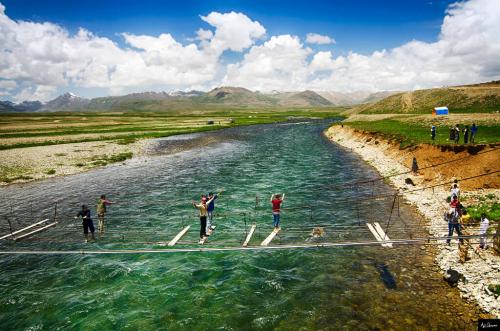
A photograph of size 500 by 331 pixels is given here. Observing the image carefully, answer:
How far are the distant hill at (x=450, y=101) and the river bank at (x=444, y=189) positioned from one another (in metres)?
78.9

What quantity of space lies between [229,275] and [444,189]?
25515 mm

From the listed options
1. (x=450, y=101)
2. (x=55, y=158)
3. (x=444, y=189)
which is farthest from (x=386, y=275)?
(x=450, y=101)

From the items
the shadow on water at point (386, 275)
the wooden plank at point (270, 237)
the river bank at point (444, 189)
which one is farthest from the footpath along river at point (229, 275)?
the river bank at point (444, 189)

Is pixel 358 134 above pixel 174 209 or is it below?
above

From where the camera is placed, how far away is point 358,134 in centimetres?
A: 8175

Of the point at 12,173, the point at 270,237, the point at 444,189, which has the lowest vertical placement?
the point at 270,237

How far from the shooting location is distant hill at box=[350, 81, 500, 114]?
120 meters

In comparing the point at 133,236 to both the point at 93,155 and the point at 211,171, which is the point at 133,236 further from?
the point at 93,155

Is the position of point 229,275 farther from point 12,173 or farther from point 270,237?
point 12,173

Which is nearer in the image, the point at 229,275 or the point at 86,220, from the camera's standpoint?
the point at 229,275

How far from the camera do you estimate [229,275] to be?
68.8ft

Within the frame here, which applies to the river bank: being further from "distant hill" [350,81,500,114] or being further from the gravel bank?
"distant hill" [350,81,500,114]

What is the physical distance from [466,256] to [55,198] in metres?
42.4

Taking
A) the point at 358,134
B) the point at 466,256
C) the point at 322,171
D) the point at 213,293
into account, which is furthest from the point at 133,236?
the point at 358,134
